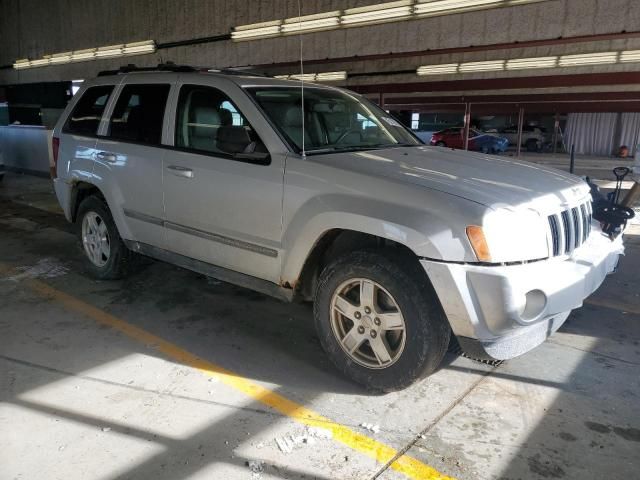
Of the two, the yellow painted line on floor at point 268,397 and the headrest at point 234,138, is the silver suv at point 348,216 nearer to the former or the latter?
the headrest at point 234,138

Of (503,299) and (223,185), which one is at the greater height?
(223,185)

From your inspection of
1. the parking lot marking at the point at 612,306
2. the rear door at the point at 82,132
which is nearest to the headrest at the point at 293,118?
the rear door at the point at 82,132

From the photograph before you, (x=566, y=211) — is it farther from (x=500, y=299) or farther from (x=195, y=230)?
(x=195, y=230)

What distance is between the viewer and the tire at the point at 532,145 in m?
29.9

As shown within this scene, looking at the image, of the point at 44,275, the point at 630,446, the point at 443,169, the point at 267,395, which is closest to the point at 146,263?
the point at 44,275

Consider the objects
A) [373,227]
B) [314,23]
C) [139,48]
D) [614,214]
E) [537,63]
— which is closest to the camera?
[373,227]

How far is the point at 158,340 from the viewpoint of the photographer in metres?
3.99

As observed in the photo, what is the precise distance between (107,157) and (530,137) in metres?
29.8

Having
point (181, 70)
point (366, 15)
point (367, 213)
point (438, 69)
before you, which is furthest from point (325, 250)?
point (438, 69)

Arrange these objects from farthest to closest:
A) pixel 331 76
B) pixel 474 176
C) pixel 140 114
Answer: pixel 331 76, pixel 140 114, pixel 474 176

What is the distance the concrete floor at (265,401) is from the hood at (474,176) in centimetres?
120

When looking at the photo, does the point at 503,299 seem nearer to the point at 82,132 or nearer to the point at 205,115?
the point at 205,115

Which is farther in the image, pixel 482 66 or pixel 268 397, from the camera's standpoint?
pixel 482 66

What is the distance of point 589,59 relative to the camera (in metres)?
10.5
